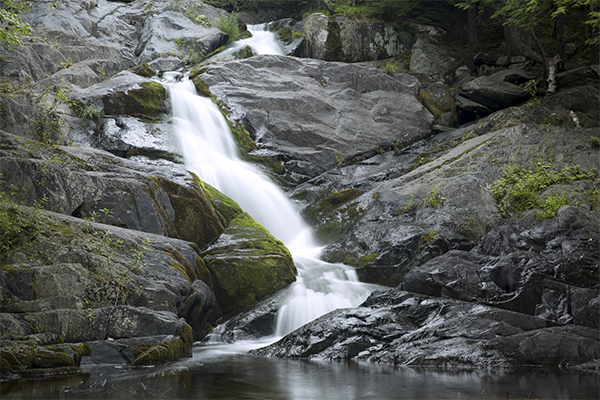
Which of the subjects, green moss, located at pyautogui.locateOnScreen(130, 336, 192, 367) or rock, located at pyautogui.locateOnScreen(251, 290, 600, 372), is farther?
rock, located at pyautogui.locateOnScreen(251, 290, 600, 372)

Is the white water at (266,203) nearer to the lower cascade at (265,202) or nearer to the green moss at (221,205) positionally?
the lower cascade at (265,202)

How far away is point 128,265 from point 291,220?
6.04 m

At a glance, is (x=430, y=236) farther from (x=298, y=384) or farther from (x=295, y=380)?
(x=298, y=384)

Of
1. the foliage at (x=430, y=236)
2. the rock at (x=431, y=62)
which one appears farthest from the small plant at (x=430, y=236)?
the rock at (x=431, y=62)

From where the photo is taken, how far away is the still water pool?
11.9 feet

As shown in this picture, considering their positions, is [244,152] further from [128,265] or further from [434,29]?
[434,29]

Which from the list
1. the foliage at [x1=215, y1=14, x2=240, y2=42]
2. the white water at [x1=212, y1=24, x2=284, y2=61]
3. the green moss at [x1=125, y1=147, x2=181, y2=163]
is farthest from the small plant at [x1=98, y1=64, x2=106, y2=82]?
the foliage at [x1=215, y1=14, x2=240, y2=42]

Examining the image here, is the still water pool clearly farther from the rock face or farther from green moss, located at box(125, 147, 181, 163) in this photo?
the rock face

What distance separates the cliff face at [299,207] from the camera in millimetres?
4934

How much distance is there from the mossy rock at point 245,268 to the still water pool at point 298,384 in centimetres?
253

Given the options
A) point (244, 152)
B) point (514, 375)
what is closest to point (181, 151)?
point (244, 152)

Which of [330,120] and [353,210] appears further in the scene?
[330,120]

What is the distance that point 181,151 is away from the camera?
1123 cm

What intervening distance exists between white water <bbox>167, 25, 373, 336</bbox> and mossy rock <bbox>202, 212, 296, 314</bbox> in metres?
0.43
